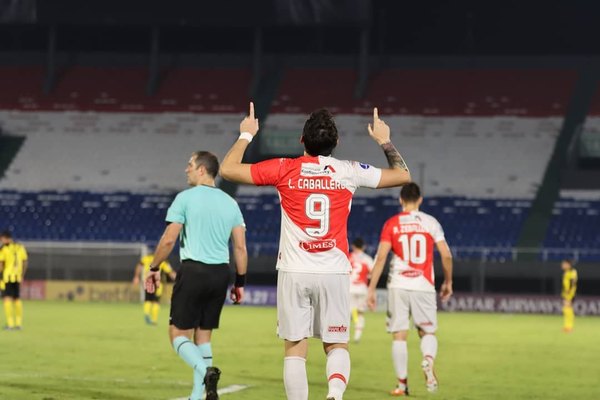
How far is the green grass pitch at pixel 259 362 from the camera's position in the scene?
14562 mm

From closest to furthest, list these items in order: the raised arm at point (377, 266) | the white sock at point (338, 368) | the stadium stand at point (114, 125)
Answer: the white sock at point (338, 368)
the raised arm at point (377, 266)
the stadium stand at point (114, 125)

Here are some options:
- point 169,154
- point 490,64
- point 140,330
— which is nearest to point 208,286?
point 140,330

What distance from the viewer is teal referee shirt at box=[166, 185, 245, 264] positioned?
11648 millimetres

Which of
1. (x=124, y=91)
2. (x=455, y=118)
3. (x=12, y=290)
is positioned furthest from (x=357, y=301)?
(x=124, y=91)

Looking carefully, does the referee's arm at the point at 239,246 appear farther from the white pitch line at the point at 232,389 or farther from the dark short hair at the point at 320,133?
the dark short hair at the point at 320,133

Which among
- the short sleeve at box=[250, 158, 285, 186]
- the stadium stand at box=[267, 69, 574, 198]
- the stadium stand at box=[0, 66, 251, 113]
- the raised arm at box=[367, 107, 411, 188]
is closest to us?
the short sleeve at box=[250, 158, 285, 186]

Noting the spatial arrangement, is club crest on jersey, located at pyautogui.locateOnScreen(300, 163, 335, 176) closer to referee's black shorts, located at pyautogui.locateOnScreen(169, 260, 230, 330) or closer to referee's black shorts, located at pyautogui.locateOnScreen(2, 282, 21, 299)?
referee's black shorts, located at pyautogui.locateOnScreen(169, 260, 230, 330)

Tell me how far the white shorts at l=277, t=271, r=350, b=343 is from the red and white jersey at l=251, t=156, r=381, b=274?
76 mm

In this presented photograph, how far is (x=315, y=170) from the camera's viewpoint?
910 cm

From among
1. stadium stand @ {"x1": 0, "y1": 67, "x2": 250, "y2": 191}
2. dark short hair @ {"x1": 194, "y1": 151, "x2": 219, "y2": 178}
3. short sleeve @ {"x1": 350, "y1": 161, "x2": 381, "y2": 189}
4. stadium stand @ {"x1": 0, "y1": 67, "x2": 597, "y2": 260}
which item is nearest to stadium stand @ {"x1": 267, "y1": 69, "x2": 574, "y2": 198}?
stadium stand @ {"x1": 0, "y1": 67, "x2": 597, "y2": 260}

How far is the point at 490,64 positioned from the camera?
5188 cm

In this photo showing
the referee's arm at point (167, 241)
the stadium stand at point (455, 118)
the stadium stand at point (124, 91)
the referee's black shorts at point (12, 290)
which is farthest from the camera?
the stadium stand at point (124, 91)

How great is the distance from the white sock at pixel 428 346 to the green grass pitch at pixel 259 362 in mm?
484

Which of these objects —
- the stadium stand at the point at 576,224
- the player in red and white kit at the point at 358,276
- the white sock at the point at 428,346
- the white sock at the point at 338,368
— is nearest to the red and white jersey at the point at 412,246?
the white sock at the point at 428,346
